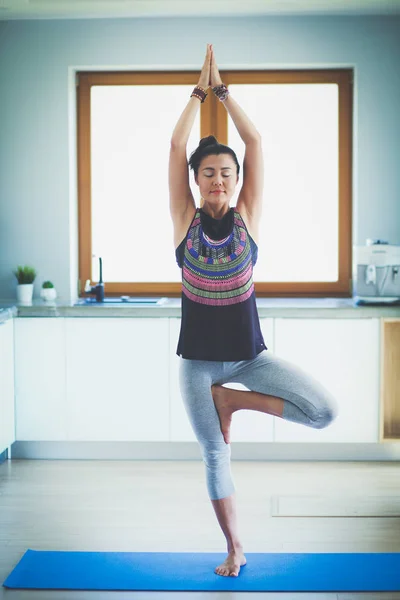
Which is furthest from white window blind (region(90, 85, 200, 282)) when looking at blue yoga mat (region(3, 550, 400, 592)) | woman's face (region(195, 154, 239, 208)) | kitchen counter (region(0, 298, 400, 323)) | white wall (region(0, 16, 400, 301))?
blue yoga mat (region(3, 550, 400, 592))

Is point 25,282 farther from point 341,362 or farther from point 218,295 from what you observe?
point 218,295

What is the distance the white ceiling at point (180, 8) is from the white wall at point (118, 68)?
2.3 inches

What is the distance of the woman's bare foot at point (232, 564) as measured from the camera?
261 cm

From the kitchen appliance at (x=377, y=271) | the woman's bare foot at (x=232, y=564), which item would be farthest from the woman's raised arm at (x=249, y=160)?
the kitchen appliance at (x=377, y=271)

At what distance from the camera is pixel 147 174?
15.0 feet

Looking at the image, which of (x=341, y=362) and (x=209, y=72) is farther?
(x=341, y=362)

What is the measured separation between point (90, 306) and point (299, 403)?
185 centimetres

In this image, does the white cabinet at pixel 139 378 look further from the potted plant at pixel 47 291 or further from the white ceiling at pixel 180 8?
the white ceiling at pixel 180 8

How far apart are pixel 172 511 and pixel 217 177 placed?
1.64 m

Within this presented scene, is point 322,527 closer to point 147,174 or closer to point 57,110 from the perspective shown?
point 147,174

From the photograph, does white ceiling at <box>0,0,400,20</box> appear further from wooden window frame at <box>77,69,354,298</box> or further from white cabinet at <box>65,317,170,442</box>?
white cabinet at <box>65,317,170,442</box>

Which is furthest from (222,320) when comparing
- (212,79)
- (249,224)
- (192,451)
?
(192,451)

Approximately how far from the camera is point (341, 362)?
3982 millimetres

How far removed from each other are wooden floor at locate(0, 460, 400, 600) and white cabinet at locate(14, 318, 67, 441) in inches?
10.1
